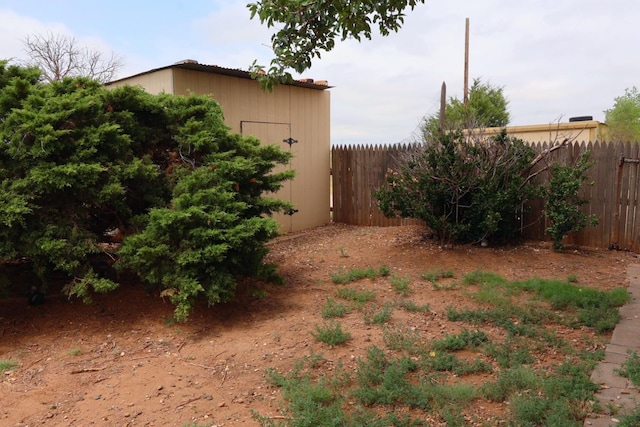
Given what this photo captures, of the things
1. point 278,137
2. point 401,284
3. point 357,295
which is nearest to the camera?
point 357,295

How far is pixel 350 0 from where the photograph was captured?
13.2 feet

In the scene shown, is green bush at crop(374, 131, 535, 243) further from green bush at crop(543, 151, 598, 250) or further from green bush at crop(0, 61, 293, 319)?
green bush at crop(0, 61, 293, 319)

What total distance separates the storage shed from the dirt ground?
9.97 feet

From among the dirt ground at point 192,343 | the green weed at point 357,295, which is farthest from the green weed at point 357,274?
the green weed at point 357,295

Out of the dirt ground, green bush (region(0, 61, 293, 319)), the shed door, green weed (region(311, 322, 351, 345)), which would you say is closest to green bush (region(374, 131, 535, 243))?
the dirt ground

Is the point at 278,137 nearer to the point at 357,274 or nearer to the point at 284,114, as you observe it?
the point at 284,114

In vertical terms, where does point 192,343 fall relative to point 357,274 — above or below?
below

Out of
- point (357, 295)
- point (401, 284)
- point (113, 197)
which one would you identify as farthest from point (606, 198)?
point (113, 197)

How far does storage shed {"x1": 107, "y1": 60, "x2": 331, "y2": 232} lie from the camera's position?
25.3ft

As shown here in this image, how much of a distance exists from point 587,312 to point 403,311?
1752 millimetres

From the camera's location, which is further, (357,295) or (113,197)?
(357,295)

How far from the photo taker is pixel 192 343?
14.4 ft

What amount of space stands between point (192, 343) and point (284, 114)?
6.09 meters

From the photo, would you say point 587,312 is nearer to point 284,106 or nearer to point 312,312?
point 312,312
